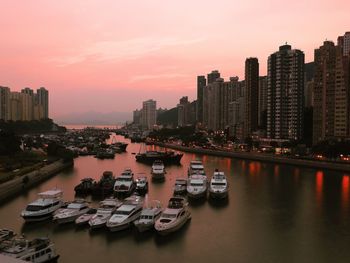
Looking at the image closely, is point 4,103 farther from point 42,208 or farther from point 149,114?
point 149,114

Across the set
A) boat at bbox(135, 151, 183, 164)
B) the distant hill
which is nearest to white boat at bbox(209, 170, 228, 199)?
boat at bbox(135, 151, 183, 164)

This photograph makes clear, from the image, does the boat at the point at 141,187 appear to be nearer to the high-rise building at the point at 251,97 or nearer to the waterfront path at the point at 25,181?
the waterfront path at the point at 25,181

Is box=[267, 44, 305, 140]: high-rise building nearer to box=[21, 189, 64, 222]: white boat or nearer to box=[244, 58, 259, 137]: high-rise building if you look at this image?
box=[244, 58, 259, 137]: high-rise building

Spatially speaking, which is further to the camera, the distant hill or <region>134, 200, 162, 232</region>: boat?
A: the distant hill

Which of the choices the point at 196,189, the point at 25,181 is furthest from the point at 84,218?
the point at 25,181

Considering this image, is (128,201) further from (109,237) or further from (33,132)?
(33,132)

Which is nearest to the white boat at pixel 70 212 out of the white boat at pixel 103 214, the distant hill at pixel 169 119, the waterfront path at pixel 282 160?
the white boat at pixel 103 214
